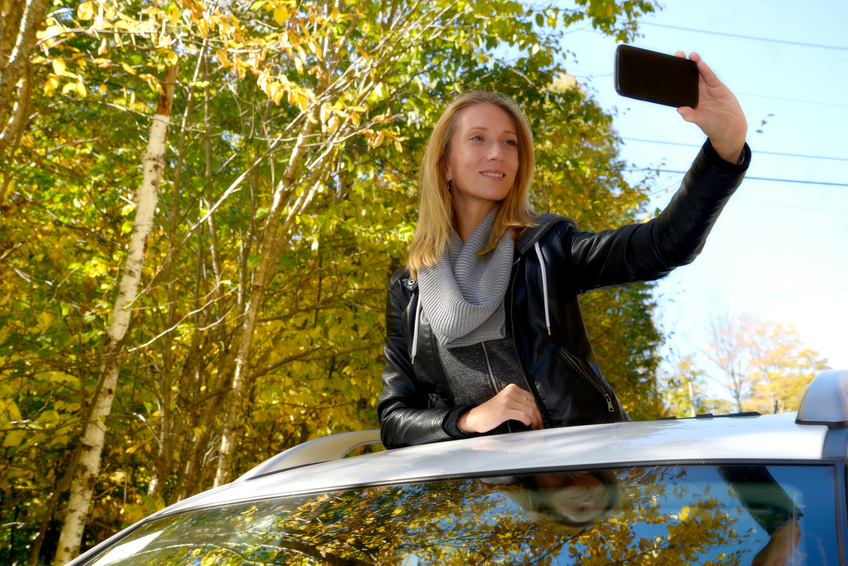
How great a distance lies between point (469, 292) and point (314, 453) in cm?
62

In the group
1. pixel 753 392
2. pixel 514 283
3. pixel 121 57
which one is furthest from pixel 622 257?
pixel 753 392

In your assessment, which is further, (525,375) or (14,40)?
(14,40)

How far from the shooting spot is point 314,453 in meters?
1.85

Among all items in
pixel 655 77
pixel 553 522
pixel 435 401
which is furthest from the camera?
pixel 435 401

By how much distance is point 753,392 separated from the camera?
39.3 meters

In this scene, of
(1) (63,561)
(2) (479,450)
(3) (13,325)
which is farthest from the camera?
(3) (13,325)

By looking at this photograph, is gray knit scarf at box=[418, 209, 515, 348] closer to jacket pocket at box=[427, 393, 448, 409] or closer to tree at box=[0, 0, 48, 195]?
jacket pocket at box=[427, 393, 448, 409]

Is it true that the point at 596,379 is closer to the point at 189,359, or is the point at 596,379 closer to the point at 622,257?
the point at 622,257

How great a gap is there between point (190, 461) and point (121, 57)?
331cm

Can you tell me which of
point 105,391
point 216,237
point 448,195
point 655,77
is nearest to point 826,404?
point 655,77

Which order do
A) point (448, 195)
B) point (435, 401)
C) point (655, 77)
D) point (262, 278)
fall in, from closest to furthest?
point (655, 77)
point (435, 401)
point (448, 195)
point (262, 278)

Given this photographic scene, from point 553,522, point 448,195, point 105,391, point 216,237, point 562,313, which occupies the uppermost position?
point 216,237

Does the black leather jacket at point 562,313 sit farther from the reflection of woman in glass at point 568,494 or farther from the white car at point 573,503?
the reflection of woman in glass at point 568,494

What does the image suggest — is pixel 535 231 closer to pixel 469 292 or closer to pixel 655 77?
pixel 469 292
